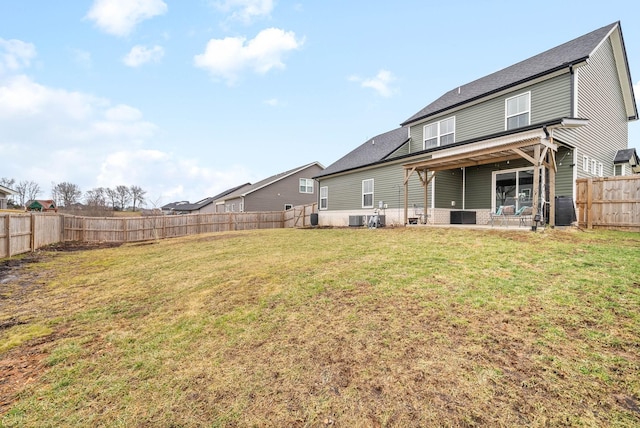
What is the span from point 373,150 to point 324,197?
15.9ft

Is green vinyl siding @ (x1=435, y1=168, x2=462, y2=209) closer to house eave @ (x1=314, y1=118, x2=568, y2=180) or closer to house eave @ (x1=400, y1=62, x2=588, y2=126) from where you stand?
house eave @ (x1=314, y1=118, x2=568, y2=180)

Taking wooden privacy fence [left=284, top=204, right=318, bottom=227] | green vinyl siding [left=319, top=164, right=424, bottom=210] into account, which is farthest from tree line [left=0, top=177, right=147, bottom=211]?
green vinyl siding [left=319, top=164, right=424, bottom=210]

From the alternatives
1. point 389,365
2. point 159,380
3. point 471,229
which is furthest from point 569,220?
point 159,380

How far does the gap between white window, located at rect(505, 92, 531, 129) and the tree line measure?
51924 mm

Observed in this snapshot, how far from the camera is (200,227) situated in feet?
66.4

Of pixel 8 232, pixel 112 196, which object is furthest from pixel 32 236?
pixel 112 196

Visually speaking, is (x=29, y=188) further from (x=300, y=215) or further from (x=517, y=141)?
(x=517, y=141)

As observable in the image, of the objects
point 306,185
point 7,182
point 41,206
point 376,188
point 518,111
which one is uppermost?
point 7,182

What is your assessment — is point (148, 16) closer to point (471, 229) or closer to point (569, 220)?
point (471, 229)

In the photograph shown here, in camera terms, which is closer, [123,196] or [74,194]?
[74,194]

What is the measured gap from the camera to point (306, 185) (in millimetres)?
28875

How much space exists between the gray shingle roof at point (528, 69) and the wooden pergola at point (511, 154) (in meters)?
3.53

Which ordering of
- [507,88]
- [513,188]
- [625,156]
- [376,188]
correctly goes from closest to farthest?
[513,188] → [507,88] → [625,156] → [376,188]

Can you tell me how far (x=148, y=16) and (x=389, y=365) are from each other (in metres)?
15.0
